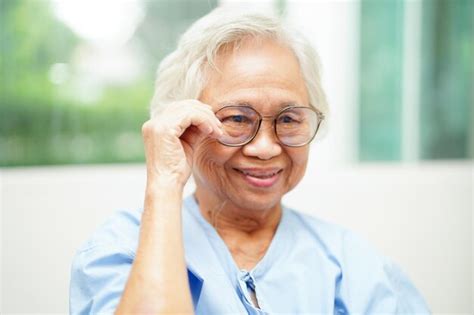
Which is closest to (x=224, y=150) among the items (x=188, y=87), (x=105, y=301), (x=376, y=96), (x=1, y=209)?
(x=188, y=87)

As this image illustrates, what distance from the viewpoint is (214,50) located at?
4.27 feet

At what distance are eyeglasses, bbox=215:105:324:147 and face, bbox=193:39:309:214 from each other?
0.05 ft

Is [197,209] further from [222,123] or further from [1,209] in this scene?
[1,209]

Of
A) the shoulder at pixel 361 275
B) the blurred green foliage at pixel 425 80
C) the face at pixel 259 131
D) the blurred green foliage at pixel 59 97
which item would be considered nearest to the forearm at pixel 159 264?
the face at pixel 259 131

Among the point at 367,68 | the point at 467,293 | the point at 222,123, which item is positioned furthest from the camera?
the point at 367,68

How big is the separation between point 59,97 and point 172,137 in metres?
1.30

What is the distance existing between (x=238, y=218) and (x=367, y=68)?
5.16 ft

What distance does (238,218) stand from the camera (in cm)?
143

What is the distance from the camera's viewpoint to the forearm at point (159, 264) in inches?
39.3

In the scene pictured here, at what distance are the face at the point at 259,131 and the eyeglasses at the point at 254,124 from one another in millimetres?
16

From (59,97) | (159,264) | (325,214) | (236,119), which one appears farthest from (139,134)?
(159,264)

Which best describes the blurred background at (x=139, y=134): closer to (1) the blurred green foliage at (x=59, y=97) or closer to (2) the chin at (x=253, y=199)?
(1) the blurred green foliage at (x=59, y=97)

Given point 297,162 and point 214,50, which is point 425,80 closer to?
point 297,162

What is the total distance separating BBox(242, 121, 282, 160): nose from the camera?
1283 mm
